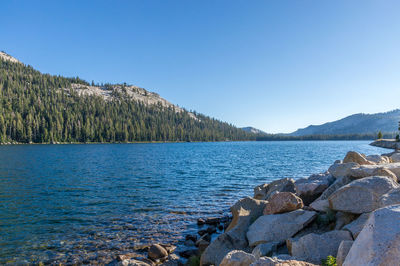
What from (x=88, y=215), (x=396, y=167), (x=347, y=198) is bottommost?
(x=88, y=215)

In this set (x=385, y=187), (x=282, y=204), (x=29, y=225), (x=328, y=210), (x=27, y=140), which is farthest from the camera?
(x=27, y=140)

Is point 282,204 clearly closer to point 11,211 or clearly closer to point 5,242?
point 5,242

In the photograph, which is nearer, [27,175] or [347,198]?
[347,198]

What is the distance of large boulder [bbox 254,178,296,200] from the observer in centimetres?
1548

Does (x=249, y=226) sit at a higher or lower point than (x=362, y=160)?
lower

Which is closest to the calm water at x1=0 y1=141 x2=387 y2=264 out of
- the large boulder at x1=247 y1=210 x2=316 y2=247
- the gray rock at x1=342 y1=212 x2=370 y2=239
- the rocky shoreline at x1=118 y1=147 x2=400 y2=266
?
the rocky shoreline at x1=118 y1=147 x2=400 y2=266

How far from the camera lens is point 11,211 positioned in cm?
1753

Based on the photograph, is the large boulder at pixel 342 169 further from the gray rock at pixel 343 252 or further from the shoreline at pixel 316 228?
the gray rock at pixel 343 252

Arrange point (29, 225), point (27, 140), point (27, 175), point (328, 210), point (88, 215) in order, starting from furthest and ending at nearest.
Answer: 1. point (27, 140)
2. point (27, 175)
3. point (88, 215)
4. point (29, 225)
5. point (328, 210)

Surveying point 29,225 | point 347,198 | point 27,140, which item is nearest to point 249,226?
point 347,198

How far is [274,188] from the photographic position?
1698cm

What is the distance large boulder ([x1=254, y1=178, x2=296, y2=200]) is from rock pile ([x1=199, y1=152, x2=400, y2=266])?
2.43 m

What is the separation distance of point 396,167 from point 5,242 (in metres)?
20.3

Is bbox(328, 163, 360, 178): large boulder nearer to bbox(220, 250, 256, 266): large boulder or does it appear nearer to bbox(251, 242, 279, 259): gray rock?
bbox(251, 242, 279, 259): gray rock
